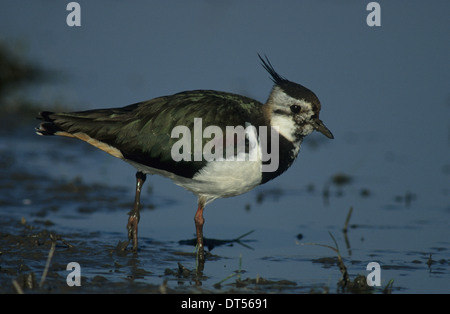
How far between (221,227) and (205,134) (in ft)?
6.12

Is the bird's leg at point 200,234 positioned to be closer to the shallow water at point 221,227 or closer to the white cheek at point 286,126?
the shallow water at point 221,227

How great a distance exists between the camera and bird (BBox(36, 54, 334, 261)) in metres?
7.25

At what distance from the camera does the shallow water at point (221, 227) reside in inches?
266

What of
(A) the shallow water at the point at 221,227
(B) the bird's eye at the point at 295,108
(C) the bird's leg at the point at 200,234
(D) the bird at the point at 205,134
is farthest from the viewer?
(B) the bird's eye at the point at 295,108

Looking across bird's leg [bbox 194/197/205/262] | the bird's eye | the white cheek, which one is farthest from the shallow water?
the bird's eye

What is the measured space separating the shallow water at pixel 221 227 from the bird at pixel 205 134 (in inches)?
23.0

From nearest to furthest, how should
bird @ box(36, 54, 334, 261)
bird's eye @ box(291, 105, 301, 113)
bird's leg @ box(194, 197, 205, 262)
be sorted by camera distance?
bird @ box(36, 54, 334, 261)
bird's leg @ box(194, 197, 205, 262)
bird's eye @ box(291, 105, 301, 113)

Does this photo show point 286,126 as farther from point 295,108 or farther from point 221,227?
point 221,227

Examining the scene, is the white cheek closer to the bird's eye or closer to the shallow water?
the bird's eye

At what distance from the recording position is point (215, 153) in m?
7.23

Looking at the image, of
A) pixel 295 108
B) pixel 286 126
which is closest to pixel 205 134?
pixel 286 126

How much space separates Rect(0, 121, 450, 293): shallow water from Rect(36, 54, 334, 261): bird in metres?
0.59

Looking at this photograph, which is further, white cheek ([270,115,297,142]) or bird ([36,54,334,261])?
white cheek ([270,115,297,142])

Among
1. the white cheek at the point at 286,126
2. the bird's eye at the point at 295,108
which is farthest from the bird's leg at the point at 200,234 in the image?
the bird's eye at the point at 295,108
